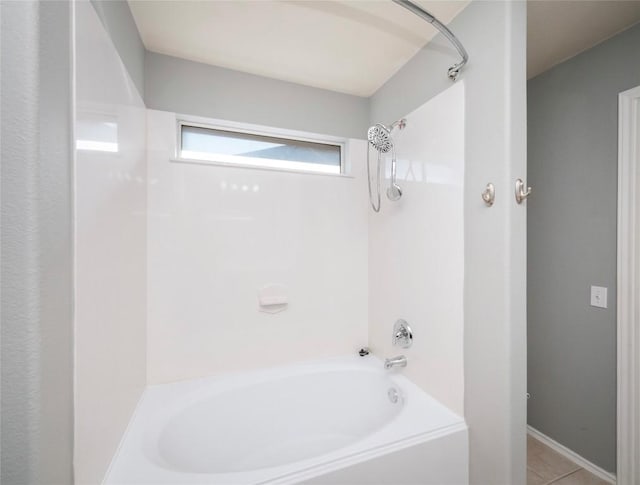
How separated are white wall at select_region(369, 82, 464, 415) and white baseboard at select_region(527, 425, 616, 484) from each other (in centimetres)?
114

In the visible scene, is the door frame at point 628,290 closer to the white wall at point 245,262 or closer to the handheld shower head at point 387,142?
the handheld shower head at point 387,142

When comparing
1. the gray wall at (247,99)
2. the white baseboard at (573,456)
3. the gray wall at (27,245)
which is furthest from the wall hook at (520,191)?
the white baseboard at (573,456)

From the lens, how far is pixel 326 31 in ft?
4.66

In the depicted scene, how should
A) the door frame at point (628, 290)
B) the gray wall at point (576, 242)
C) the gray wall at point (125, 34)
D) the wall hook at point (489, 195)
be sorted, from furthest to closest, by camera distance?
1. the gray wall at point (576, 242)
2. the door frame at point (628, 290)
3. the wall hook at point (489, 195)
4. the gray wall at point (125, 34)

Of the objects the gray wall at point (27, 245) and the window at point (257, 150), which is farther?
the window at point (257, 150)

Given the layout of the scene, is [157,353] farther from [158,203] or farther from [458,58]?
[458,58]

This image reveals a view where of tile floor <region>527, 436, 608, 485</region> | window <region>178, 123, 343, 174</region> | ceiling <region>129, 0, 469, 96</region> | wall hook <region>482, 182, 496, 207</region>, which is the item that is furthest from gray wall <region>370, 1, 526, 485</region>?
window <region>178, 123, 343, 174</region>

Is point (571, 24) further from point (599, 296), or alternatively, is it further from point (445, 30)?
point (599, 296)

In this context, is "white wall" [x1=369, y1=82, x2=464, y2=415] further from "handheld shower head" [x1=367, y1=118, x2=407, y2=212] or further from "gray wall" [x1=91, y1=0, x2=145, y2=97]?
"gray wall" [x1=91, y1=0, x2=145, y2=97]

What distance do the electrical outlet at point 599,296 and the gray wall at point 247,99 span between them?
181 centimetres

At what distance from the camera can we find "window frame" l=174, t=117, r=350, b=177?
66.6 inches

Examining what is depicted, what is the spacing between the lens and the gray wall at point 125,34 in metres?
0.97

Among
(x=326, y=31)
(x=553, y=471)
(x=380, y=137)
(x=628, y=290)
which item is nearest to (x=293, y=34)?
(x=326, y=31)

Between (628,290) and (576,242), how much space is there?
14.1 inches
